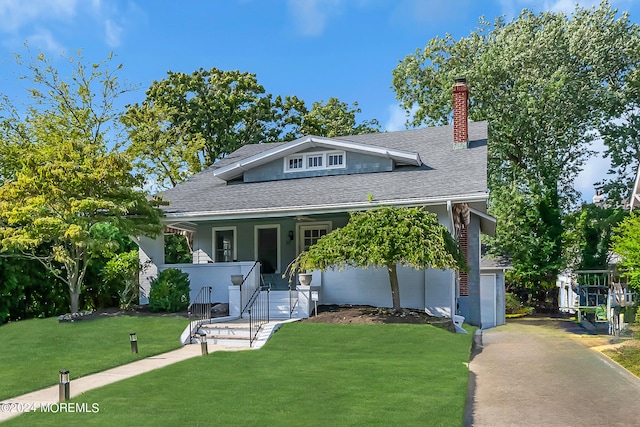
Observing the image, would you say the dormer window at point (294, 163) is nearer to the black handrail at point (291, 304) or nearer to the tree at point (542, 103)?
the black handrail at point (291, 304)

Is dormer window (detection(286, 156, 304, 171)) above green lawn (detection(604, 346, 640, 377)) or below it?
above

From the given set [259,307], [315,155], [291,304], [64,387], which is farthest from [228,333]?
[315,155]

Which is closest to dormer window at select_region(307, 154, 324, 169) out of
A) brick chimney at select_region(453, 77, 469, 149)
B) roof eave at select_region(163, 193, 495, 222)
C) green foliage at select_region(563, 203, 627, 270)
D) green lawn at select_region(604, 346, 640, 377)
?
roof eave at select_region(163, 193, 495, 222)

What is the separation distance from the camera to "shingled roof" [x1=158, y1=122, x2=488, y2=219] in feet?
55.8

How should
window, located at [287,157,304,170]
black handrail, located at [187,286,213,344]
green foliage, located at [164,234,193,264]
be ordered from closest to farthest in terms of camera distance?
black handrail, located at [187,286,213,344] < window, located at [287,157,304,170] < green foliage, located at [164,234,193,264]

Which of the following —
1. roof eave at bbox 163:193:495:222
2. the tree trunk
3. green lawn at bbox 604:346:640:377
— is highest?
roof eave at bbox 163:193:495:222

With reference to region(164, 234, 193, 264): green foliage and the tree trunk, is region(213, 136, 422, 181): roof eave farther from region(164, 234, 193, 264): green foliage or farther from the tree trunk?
region(164, 234, 193, 264): green foliage

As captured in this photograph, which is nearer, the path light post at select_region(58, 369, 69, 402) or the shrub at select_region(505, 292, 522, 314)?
the path light post at select_region(58, 369, 69, 402)

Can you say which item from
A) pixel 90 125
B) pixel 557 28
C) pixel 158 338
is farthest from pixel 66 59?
pixel 557 28

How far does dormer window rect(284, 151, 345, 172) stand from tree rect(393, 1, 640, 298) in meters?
11.7

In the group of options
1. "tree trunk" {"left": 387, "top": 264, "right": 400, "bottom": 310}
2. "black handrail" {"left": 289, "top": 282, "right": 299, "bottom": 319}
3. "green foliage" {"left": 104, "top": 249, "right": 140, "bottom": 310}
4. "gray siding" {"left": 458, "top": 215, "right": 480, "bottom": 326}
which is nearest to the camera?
"tree trunk" {"left": 387, "top": 264, "right": 400, "bottom": 310}

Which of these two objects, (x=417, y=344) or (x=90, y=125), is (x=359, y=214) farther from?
(x=90, y=125)

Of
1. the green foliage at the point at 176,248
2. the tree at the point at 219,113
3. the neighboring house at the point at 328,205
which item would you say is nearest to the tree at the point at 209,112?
the tree at the point at 219,113

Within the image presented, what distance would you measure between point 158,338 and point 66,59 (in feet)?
61.7
